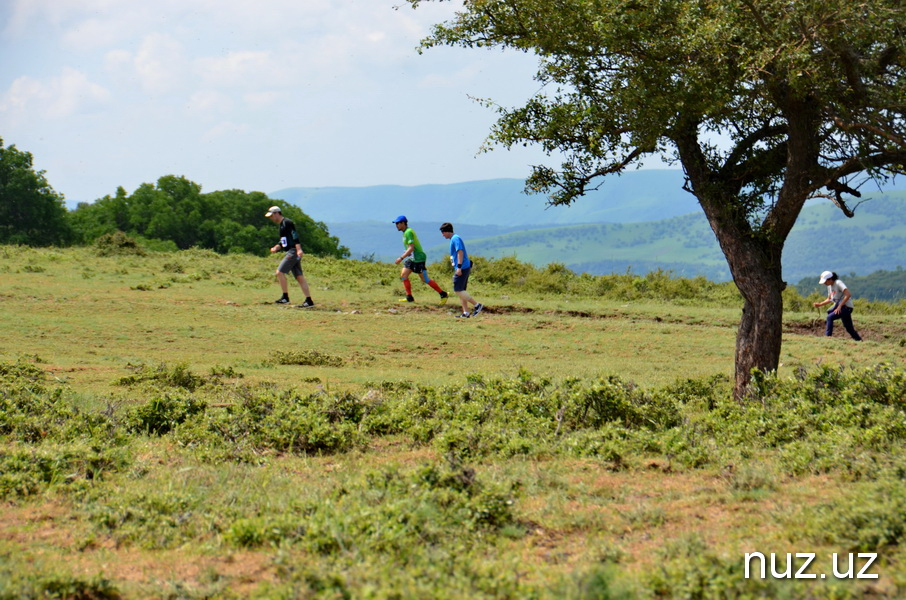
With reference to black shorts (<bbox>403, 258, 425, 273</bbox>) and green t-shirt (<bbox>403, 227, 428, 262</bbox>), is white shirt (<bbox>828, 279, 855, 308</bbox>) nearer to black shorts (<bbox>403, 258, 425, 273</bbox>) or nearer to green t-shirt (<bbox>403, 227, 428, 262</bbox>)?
green t-shirt (<bbox>403, 227, 428, 262</bbox>)

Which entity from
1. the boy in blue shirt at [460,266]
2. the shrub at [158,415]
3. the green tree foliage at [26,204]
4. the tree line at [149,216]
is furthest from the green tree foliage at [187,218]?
the shrub at [158,415]

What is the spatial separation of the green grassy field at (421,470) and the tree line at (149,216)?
36693 mm

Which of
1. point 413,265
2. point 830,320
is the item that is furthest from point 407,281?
point 830,320

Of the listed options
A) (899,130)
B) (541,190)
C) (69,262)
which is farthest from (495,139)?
(69,262)

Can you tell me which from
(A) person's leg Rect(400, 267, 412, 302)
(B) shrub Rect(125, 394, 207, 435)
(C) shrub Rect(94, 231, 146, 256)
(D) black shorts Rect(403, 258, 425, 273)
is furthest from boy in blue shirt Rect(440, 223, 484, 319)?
(C) shrub Rect(94, 231, 146, 256)

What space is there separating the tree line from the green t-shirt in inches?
1199

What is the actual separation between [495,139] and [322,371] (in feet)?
14.8

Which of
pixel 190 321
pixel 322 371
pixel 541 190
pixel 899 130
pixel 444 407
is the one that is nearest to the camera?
pixel 899 130

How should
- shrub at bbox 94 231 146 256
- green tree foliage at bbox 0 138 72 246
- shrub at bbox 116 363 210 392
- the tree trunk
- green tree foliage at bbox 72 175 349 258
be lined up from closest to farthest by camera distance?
the tree trunk, shrub at bbox 116 363 210 392, shrub at bbox 94 231 146 256, green tree foliage at bbox 0 138 72 246, green tree foliage at bbox 72 175 349 258

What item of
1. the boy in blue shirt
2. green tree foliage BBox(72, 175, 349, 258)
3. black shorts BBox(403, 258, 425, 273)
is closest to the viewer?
the boy in blue shirt

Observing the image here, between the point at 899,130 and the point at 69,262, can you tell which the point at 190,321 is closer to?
the point at 69,262

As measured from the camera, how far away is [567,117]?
10.5 m

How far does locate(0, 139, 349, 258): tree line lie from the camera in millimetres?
49031

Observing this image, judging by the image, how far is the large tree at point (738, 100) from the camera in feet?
28.1
